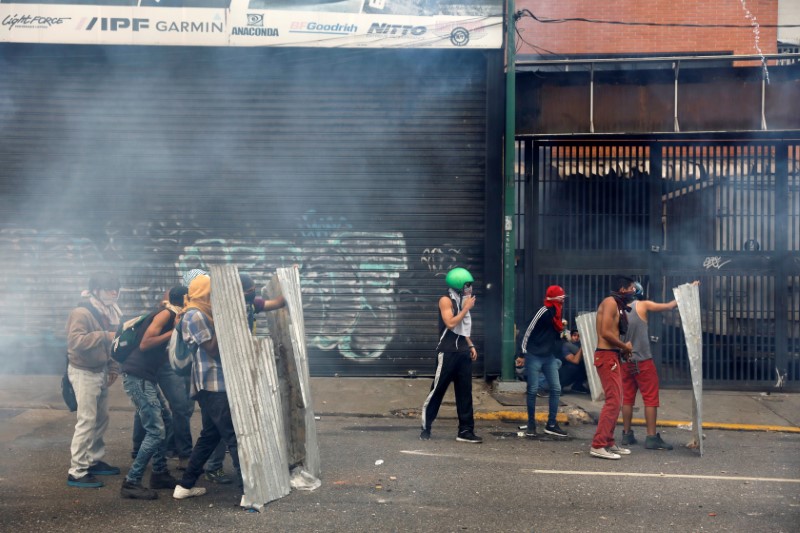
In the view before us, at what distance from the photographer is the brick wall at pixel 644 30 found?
15164mm

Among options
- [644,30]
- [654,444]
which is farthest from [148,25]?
[644,30]

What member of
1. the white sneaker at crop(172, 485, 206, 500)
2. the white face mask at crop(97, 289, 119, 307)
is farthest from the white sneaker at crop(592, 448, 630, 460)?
the white face mask at crop(97, 289, 119, 307)

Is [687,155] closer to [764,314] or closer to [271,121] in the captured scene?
[764,314]

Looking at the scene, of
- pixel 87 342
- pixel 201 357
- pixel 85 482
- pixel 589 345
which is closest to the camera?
pixel 201 357

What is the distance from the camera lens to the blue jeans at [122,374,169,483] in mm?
6008

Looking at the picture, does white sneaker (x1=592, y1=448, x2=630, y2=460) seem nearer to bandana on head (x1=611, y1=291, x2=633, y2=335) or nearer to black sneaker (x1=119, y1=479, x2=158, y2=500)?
bandana on head (x1=611, y1=291, x2=633, y2=335)

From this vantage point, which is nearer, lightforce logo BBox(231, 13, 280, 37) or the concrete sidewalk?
the concrete sidewalk

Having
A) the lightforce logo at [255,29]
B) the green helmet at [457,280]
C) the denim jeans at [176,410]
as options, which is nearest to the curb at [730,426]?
the green helmet at [457,280]

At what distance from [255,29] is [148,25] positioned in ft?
4.86

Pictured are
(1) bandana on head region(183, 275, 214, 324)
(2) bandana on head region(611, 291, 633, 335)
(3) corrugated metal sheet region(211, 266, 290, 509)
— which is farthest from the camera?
(2) bandana on head region(611, 291, 633, 335)

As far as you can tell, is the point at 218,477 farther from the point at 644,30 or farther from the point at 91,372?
the point at 644,30

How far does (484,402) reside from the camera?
10.1 m

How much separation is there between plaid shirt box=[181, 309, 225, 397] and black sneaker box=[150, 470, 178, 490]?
32.0 inches

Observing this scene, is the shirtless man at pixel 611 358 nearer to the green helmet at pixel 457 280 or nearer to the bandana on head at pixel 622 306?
the bandana on head at pixel 622 306
